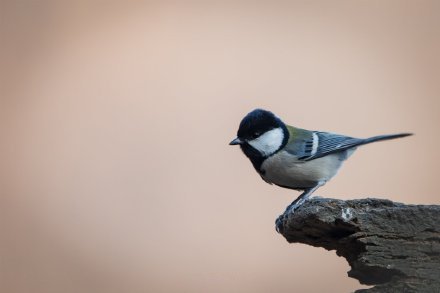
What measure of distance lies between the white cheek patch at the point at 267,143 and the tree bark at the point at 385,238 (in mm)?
453

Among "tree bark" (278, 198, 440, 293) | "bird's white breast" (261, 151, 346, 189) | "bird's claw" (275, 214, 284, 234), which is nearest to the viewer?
"tree bark" (278, 198, 440, 293)

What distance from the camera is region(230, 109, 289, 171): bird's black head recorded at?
1.78m

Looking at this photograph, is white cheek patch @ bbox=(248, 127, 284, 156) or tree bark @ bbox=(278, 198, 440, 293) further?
white cheek patch @ bbox=(248, 127, 284, 156)

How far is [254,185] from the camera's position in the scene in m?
2.90

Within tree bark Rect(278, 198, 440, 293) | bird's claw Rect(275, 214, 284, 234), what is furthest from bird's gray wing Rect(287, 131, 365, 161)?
tree bark Rect(278, 198, 440, 293)

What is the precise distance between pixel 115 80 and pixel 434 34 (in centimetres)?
156

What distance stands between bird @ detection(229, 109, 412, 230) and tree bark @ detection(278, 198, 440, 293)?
1.38ft

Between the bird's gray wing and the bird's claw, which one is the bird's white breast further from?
the bird's claw

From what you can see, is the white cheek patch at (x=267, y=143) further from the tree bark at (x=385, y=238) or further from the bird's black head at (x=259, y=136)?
the tree bark at (x=385, y=238)

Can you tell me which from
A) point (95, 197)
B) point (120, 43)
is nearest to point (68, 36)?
point (120, 43)

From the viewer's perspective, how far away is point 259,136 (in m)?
1.79

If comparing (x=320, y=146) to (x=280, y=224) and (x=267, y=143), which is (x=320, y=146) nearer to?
(x=267, y=143)

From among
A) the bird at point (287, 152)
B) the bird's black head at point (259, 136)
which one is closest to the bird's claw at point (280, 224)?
the bird at point (287, 152)

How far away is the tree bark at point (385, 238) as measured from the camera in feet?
3.84
